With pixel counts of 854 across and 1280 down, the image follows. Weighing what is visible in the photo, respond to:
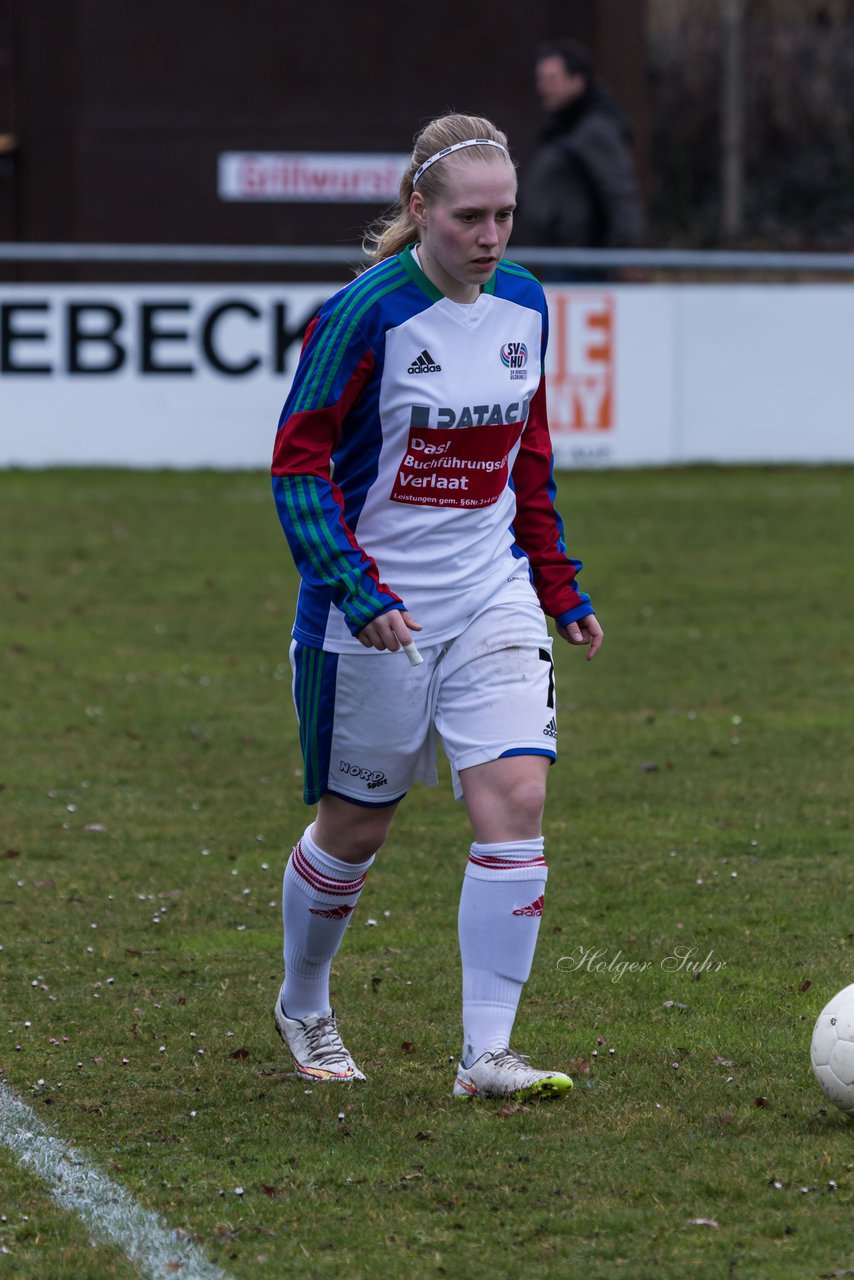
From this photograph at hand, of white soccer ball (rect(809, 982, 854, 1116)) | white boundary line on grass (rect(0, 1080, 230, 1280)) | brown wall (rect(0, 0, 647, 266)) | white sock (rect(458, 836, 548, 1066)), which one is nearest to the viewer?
white boundary line on grass (rect(0, 1080, 230, 1280))

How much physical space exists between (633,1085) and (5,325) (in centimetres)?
1180

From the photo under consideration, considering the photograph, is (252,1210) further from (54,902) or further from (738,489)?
(738,489)

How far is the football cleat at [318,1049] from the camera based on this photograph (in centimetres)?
468

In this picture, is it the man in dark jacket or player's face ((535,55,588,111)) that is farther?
the man in dark jacket

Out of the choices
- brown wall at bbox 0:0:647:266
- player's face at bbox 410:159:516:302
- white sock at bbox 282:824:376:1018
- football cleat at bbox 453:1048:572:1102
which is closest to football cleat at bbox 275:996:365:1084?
white sock at bbox 282:824:376:1018

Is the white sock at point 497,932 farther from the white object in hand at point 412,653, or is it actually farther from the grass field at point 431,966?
the white object in hand at point 412,653

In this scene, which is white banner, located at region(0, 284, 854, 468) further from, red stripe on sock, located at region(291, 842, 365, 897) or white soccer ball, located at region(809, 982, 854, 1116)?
white soccer ball, located at region(809, 982, 854, 1116)

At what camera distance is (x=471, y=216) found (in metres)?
4.38

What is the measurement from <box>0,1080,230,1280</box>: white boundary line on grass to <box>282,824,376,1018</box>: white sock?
67cm

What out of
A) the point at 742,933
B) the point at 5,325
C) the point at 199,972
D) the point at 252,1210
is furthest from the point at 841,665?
the point at 5,325

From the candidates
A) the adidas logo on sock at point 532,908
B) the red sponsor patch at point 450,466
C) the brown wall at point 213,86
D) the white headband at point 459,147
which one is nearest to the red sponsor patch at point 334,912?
the adidas logo on sock at point 532,908

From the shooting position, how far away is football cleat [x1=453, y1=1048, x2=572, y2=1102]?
14.4 ft

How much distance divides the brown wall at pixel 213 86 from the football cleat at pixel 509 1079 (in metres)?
18.0

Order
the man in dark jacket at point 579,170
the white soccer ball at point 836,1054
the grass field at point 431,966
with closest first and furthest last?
the grass field at point 431,966, the white soccer ball at point 836,1054, the man in dark jacket at point 579,170
